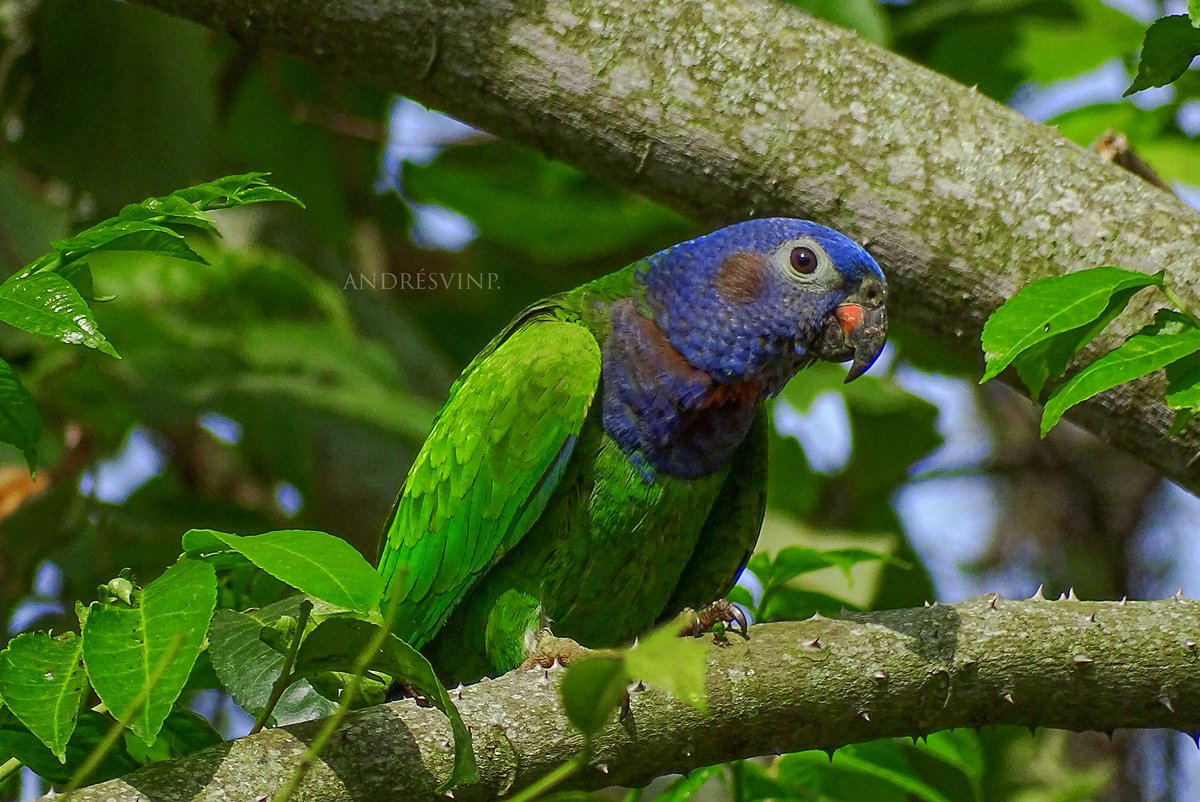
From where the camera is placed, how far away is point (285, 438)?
15.0ft

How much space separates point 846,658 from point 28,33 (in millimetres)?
3485

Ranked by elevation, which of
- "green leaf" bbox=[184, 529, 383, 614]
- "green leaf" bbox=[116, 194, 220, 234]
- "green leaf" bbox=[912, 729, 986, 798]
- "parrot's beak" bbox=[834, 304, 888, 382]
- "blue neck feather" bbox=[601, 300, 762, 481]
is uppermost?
"parrot's beak" bbox=[834, 304, 888, 382]

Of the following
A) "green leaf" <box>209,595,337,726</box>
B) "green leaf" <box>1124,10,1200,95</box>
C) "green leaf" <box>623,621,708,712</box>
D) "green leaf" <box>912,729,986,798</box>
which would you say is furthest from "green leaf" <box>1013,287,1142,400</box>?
"green leaf" <box>209,595,337,726</box>

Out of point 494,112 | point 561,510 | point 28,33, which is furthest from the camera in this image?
point 28,33

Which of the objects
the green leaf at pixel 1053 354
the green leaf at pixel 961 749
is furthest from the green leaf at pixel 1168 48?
the green leaf at pixel 961 749

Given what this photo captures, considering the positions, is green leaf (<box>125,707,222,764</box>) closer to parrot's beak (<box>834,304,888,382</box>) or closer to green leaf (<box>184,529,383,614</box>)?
green leaf (<box>184,529,383,614</box>)

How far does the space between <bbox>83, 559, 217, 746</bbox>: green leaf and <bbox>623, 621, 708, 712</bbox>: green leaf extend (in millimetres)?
700

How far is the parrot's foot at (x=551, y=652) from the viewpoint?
2.97 meters

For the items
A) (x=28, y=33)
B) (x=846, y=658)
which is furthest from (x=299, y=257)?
(x=846, y=658)

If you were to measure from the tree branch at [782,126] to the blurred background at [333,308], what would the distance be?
0.45 metres

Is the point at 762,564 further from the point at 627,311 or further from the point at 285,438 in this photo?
the point at 285,438

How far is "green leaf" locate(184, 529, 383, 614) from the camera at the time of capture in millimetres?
1827

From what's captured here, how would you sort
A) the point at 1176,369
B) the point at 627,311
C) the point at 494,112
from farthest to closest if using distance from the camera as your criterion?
the point at 627,311 < the point at 494,112 < the point at 1176,369

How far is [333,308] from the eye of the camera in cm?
468
